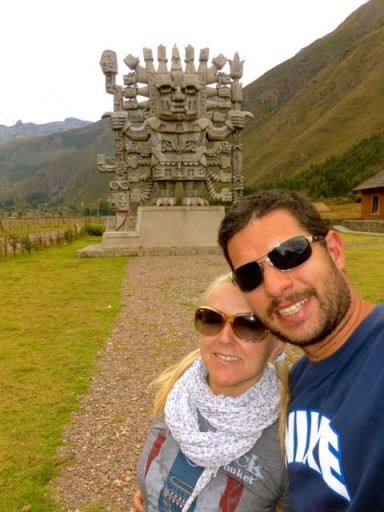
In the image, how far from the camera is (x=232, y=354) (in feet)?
7.23

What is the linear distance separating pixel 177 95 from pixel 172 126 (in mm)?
1327

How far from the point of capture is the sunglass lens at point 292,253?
197 centimetres

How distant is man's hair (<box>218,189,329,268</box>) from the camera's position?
2057 millimetres

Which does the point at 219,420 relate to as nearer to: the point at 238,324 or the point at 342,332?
the point at 238,324

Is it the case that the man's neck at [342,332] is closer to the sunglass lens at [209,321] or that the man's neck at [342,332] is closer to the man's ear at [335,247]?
the man's ear at [335,247]

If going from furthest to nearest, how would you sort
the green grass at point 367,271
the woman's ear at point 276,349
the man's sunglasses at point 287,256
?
the green grass at point 367,271 < the woman's ear at point 276,349 < the man's sunglasses at point 287,256

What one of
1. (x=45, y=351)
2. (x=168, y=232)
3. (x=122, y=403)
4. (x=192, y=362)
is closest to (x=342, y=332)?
(x=192, y=362)

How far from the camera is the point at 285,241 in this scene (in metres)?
2.00

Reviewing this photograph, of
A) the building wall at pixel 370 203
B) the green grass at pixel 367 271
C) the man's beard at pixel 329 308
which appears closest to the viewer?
the man's beard at pixel 329 308

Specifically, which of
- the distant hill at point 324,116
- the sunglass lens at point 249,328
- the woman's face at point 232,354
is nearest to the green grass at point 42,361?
the woman's face at point 232,354

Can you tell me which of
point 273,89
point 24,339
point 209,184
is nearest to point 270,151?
point 273,89

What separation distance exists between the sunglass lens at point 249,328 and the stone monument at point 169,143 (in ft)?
55.2

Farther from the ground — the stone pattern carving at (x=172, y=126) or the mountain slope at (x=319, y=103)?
the mountain slope at (x=319, y=103)

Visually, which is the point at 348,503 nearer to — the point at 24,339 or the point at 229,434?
the point at 229,434
